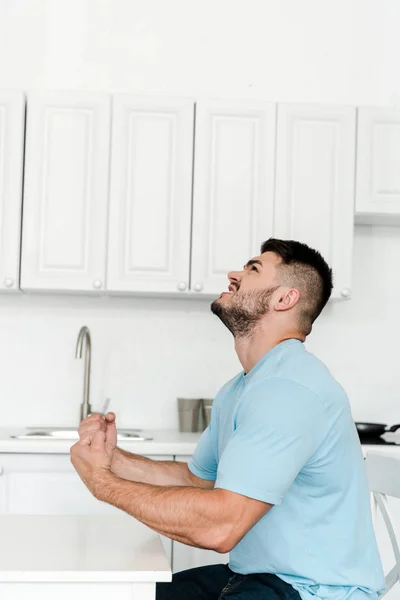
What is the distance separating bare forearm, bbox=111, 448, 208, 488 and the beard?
384 millimetres

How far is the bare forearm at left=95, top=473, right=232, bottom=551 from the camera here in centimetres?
140

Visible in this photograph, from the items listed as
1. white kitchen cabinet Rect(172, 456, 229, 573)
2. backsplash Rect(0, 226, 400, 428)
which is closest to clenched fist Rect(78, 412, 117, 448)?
white kitchen cabinet Rect(172, 456, 229, 573)

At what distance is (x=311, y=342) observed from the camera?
3645 mm

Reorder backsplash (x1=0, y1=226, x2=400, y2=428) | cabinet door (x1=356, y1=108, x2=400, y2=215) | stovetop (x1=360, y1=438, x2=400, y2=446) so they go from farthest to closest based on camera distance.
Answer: backsplash (x1=0, y1=226, x2=400, y2=428) < cabinet door (x1=356, y1=108, x2=400, y2=215) < stovetop (x1=360, y1=438, x2=400, y2=446)

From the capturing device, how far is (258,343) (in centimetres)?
183

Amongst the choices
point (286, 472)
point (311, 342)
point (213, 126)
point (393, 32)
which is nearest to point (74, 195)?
point (213, 126)

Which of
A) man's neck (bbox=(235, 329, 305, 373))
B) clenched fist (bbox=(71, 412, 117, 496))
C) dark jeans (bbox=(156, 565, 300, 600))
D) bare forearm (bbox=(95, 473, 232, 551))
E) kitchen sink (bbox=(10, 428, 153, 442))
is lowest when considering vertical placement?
kitchen sink (bbox=(10, 428, 153, 442))

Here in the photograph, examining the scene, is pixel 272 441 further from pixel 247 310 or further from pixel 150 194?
pixel 150 194

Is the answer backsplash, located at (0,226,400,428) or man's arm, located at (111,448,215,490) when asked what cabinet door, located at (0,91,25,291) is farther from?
man's arm, located at (111,448,215,490)

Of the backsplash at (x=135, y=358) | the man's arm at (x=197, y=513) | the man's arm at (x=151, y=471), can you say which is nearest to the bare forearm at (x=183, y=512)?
the man's arm at (x=197, y=513)

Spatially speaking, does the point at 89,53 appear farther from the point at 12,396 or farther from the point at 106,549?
the point at 106,549

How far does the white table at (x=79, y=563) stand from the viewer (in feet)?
3.84

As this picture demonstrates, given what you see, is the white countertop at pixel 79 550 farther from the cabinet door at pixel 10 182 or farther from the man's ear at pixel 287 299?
the cabinet door at pixel 10 182

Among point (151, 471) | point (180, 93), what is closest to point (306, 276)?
point (151, 471)
